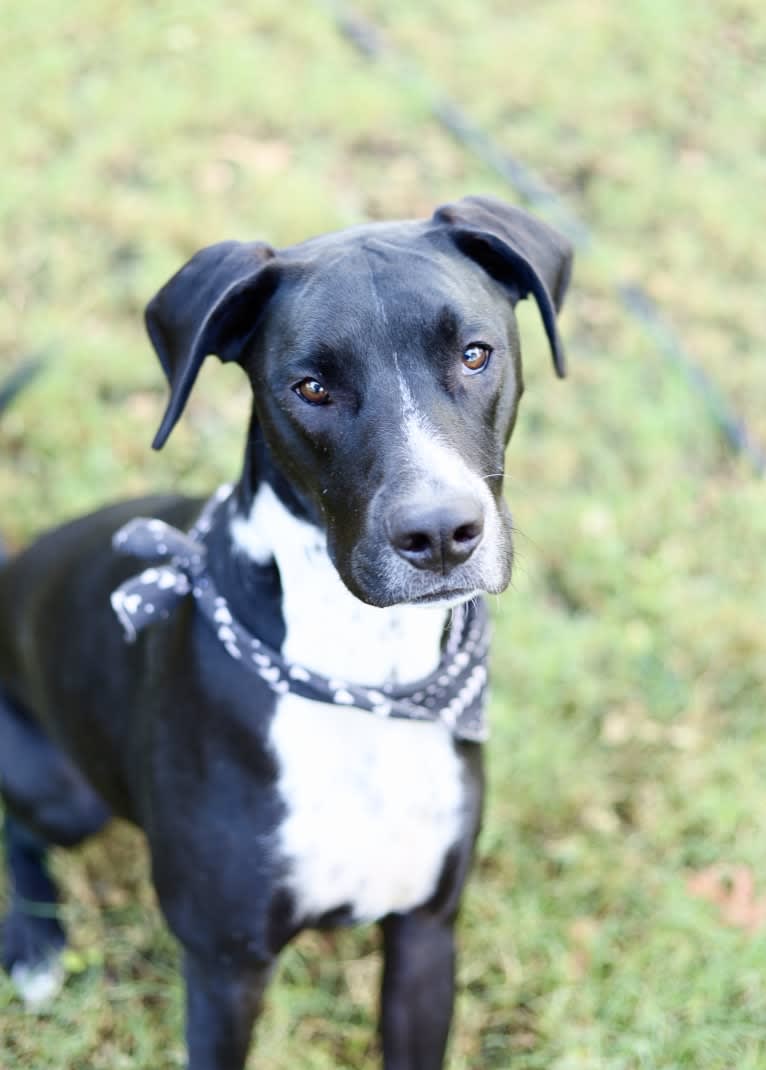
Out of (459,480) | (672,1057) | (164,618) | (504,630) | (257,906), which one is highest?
(459,480)

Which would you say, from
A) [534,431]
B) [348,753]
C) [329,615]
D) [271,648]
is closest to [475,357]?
[329,615]

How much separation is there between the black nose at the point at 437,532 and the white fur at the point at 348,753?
263mm

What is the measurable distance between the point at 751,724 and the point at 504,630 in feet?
2.82

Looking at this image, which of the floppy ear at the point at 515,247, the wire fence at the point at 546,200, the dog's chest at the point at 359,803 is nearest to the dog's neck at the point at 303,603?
the dog's chest at the point at 359,803

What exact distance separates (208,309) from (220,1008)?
5.07 ft

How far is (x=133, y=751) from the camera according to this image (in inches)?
112

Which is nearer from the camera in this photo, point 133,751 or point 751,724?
point 133,751

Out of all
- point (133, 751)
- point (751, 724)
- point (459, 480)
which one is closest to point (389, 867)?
point (133, 751)

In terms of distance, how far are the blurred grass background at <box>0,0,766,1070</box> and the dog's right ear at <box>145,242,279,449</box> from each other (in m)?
0.81

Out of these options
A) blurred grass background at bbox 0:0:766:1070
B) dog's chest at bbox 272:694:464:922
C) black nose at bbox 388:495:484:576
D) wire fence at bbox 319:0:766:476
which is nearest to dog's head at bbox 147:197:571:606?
black nose at bbox 388:495:484:576

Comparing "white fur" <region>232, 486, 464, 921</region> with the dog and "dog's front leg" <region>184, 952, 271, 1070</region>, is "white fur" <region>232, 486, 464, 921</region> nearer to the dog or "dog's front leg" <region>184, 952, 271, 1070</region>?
the dog

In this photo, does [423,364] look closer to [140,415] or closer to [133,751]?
[133,751]

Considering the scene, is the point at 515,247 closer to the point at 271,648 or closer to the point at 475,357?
the point at 475,357

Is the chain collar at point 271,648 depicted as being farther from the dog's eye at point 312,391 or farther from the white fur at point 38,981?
the white fur at point 38,981
